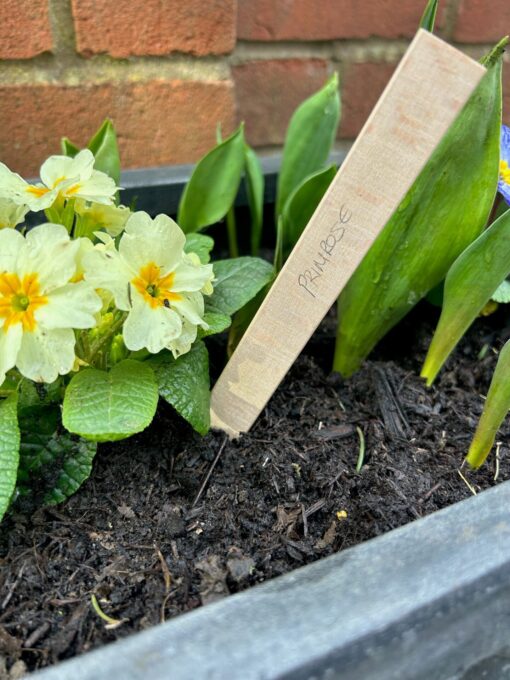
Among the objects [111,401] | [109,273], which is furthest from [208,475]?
[109,273]

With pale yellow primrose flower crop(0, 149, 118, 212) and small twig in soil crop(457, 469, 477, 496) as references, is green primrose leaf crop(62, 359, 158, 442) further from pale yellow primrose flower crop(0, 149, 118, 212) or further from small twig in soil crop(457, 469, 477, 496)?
small twig in soil crop(457, 469, 477, 496)

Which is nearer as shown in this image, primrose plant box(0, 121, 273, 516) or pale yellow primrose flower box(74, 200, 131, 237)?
primrose plant box(0, 121, 273, 516)

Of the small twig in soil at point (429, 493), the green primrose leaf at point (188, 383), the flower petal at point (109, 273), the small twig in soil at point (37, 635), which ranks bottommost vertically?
the small twig in soil at point (37, 635)

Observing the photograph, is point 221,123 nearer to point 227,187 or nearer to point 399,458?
point 227,187

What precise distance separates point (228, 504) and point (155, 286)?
0.24 meters

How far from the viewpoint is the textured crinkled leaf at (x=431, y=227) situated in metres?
0.78

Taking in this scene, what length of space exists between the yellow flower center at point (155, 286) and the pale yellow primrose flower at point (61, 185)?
10cm

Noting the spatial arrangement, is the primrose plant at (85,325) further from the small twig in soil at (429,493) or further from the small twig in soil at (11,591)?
the small twig in soil at (429,493)

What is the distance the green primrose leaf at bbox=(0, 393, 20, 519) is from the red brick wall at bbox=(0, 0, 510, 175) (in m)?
0.56

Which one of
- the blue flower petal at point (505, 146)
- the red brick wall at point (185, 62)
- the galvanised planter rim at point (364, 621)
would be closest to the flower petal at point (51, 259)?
the galvanised planter rim at point (364, 621)

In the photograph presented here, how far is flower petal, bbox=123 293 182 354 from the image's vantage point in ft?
2.12

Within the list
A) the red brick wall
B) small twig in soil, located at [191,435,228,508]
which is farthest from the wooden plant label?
the red brick wall

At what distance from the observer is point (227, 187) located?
100 centimetres

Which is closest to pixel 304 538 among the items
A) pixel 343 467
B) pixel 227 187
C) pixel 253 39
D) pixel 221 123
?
pixel 343 467
